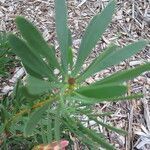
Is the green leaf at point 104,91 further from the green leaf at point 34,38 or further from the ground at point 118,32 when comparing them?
the ground at point 118,32

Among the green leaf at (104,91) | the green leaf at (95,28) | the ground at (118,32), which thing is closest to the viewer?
the green leaf at (104,91)

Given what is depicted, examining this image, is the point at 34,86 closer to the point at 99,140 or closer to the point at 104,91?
the point at 104,91

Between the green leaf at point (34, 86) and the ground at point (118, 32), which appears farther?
the ground at point (118, 32)

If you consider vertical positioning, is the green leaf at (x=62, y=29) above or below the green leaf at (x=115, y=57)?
above

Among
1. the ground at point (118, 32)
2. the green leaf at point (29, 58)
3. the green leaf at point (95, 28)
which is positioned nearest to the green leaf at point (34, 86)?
the green leaf at point (29, 58)

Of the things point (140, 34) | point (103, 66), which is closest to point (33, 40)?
point (103, 66)

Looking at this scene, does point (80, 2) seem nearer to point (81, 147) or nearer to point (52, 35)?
point (52, 35)

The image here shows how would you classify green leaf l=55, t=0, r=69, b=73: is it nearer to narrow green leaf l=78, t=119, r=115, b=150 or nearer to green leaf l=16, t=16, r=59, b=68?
green leaf l=16, t=16, r=59, b=68


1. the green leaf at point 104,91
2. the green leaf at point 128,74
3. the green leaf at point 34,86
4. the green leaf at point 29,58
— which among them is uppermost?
the green leaf at point 29,58
